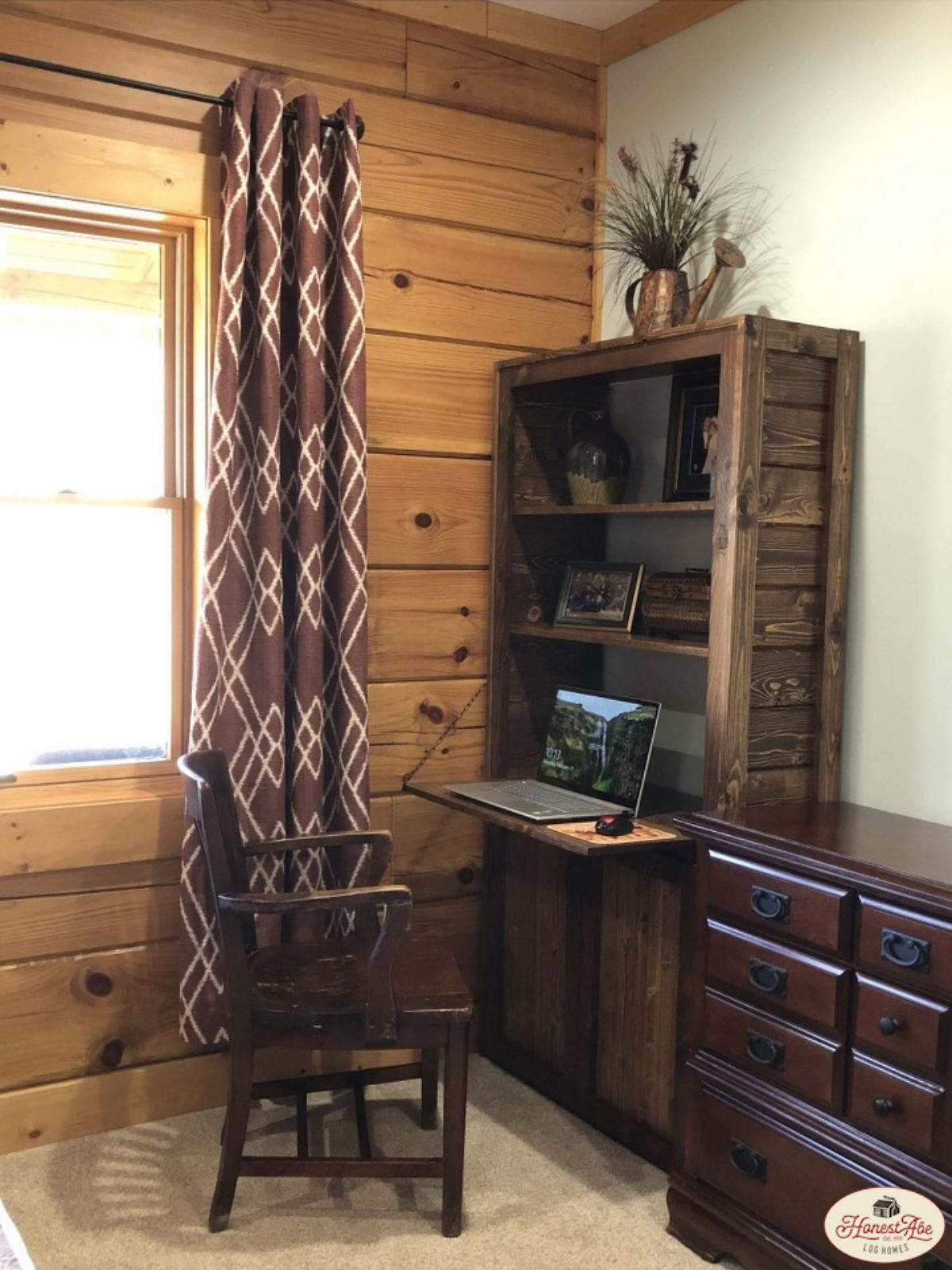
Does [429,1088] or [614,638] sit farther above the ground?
[614,638]

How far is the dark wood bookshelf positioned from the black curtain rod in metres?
1.22

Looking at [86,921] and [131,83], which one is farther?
[86,921]

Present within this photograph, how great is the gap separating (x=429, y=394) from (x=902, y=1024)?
72.4 inches

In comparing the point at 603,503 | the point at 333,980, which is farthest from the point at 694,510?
the point at 333,980

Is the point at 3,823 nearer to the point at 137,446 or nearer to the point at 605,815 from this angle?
the point at 137,446

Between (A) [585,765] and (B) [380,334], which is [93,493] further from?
(A) [585,765]

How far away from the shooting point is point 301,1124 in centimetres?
265

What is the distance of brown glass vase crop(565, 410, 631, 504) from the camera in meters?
3.01

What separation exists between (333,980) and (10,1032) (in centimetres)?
79

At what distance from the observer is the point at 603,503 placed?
2988 millimetres

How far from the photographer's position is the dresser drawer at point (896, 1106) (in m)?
1.92

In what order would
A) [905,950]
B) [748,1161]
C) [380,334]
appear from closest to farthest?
[905,950] → [748,1161] → [380,334]

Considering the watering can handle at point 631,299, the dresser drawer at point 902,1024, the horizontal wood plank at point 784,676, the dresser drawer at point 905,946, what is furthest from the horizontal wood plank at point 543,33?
the dresser drawer at point 902,1024

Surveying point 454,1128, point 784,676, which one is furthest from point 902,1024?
point 454,1128
